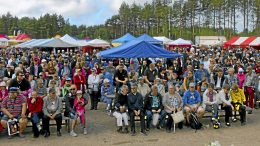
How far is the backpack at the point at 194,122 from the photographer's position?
29.0ft

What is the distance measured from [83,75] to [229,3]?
5693cm

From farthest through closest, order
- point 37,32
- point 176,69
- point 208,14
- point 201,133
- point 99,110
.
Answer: point 37,32, point 208,14, point 176,69, point 99,110, point 201,133

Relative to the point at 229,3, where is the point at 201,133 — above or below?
below

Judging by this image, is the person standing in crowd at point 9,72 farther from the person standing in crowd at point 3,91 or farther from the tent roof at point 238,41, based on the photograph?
the tent roof at point 238,41

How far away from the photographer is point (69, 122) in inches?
343


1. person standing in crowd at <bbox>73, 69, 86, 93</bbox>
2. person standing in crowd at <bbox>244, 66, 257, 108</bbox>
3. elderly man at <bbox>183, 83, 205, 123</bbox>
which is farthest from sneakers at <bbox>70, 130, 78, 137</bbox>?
person standing in crowd at <bbox>244, 66, 257, 108</bbox>

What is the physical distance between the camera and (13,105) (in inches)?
321

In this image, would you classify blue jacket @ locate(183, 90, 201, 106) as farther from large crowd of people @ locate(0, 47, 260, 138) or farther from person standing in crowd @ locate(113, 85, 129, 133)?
person standing in crowd @ locate(113, 85, 129, 133)

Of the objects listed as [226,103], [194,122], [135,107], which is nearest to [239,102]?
[226,103]

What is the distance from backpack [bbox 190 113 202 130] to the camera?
29.0 ft

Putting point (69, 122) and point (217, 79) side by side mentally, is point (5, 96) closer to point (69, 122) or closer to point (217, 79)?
point (69, 122)

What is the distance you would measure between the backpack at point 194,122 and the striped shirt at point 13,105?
4249 mm

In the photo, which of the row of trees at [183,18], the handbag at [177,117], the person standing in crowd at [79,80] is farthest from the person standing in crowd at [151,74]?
the row of trees at [183,18]

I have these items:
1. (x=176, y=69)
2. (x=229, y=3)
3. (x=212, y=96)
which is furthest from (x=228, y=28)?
(x=212, y=96)
